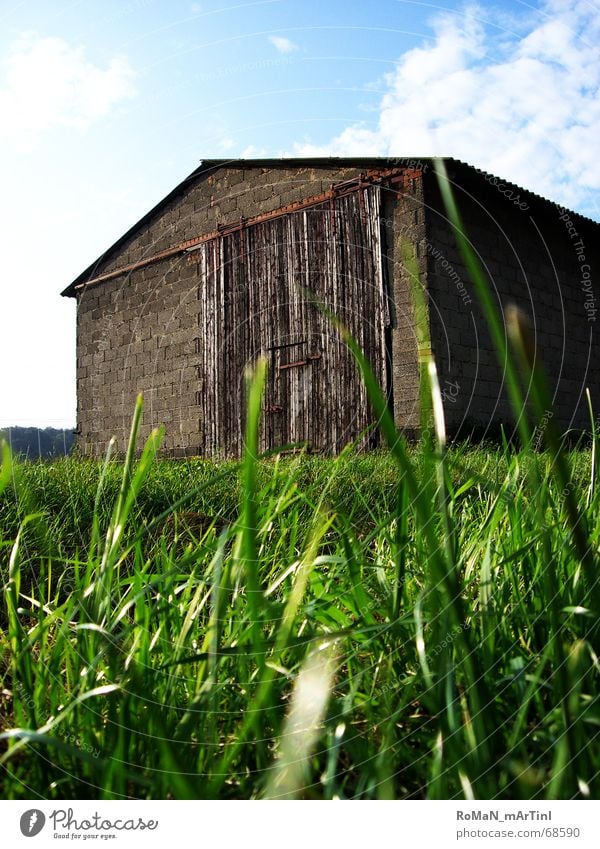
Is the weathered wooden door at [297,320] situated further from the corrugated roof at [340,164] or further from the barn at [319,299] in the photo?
the corrugated roof at [340,164]

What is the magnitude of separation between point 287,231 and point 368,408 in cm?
262

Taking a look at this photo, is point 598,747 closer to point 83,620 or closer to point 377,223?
point 83,620

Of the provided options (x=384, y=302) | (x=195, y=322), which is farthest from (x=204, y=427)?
(x=384, y=302)

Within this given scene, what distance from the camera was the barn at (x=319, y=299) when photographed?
8031 mm

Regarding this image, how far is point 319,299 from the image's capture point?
299 inches

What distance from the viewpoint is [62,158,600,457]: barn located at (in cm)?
803

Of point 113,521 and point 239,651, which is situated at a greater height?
point 113,521
